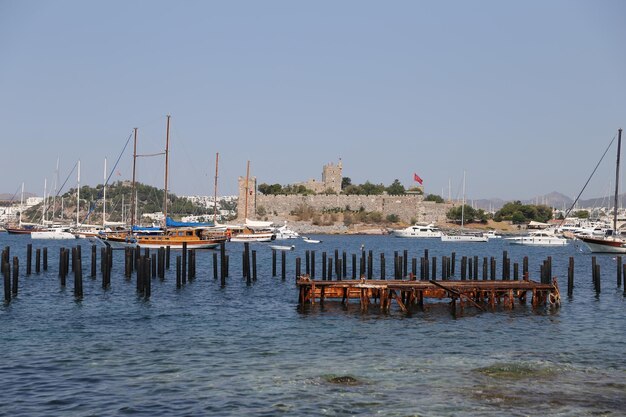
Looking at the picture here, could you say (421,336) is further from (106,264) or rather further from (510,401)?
(106,264)

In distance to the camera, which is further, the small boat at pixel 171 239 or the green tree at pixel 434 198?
the green tree at pixel 434 198

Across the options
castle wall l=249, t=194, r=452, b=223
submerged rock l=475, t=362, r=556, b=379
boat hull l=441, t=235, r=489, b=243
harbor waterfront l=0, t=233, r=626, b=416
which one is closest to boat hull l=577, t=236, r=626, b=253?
boat hull l=441, t=235, r=489, b=243

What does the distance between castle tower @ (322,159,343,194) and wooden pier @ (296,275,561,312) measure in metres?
109

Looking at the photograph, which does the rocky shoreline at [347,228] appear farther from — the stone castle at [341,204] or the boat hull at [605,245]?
the boat hull at [605,245]

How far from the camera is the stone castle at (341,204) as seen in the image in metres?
127

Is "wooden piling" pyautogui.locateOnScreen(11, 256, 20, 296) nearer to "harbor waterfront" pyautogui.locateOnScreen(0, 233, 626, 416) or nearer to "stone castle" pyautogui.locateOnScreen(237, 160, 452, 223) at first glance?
"harbor waterfront" pyautogui.locateOnScreen(0, 233, 626, 416)

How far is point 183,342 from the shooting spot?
21594mm

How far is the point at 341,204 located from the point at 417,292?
102m

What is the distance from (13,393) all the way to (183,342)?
20.9 feet

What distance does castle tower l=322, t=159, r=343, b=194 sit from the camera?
139 m

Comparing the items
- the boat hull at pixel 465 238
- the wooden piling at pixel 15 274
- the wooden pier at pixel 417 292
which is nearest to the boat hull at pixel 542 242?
the boat hull at pixel 465 238

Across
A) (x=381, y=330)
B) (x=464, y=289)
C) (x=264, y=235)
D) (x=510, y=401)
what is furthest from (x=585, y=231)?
(x=510, y=401)

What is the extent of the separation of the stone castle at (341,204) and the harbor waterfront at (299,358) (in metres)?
95.4

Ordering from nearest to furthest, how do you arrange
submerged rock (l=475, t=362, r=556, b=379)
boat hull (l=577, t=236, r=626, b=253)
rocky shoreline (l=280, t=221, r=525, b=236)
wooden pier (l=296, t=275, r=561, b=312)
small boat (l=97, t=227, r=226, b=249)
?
submerged rock (l=475, t=362, r=556, b=379)
wooden pier (l=296, t=275, r=561, b=312)
small boat (l=97, t=227, r=226, b=249)
boat hull (l=577, t=236, r=626, b=253)
rocky shoreline (l=280, t=221, r=525, b=236)
